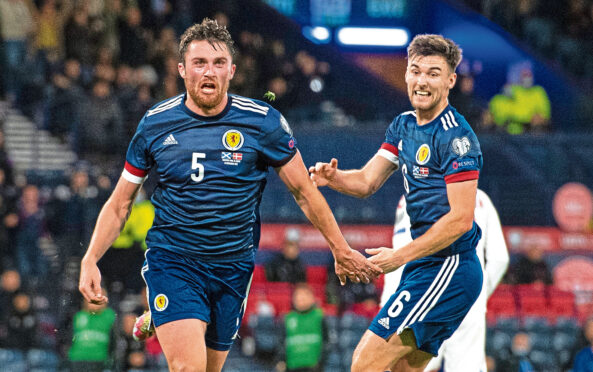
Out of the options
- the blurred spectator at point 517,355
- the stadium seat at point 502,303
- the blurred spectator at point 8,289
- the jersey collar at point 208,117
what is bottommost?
the blurred spectator at point 517,355

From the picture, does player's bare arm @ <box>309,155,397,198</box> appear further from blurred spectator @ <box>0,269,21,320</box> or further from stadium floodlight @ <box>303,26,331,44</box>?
stadium floodlight @ <box>303,26,331,44</box>

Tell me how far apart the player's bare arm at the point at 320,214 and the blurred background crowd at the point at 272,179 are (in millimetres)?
5827

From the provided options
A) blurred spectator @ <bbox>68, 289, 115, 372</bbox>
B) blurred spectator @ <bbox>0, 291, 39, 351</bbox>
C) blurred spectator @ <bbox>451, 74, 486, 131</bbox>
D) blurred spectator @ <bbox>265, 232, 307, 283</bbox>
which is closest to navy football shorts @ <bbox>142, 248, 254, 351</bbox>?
blurred spectator @ <bbox>68, 289, 115, 372</bbox>

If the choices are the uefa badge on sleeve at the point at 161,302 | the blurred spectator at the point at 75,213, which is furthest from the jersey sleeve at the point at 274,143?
the blurred spectator at the point at 75,213

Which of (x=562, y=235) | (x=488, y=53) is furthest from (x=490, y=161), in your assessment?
(x=488, y=53)

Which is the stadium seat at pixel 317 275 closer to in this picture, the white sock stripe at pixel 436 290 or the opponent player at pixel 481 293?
the opponent player at pixel 481 293

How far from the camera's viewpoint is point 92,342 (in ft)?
36.9

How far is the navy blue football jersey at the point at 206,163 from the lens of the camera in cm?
560

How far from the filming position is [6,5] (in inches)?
590

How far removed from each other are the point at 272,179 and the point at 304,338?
12.7 ft

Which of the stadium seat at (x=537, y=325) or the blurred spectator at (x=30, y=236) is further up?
the blurred spectator at (x=30, y=236)

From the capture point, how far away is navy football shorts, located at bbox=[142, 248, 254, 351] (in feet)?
18.1

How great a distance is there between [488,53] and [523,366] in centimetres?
1225

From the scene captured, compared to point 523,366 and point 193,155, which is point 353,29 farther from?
point 193,155
